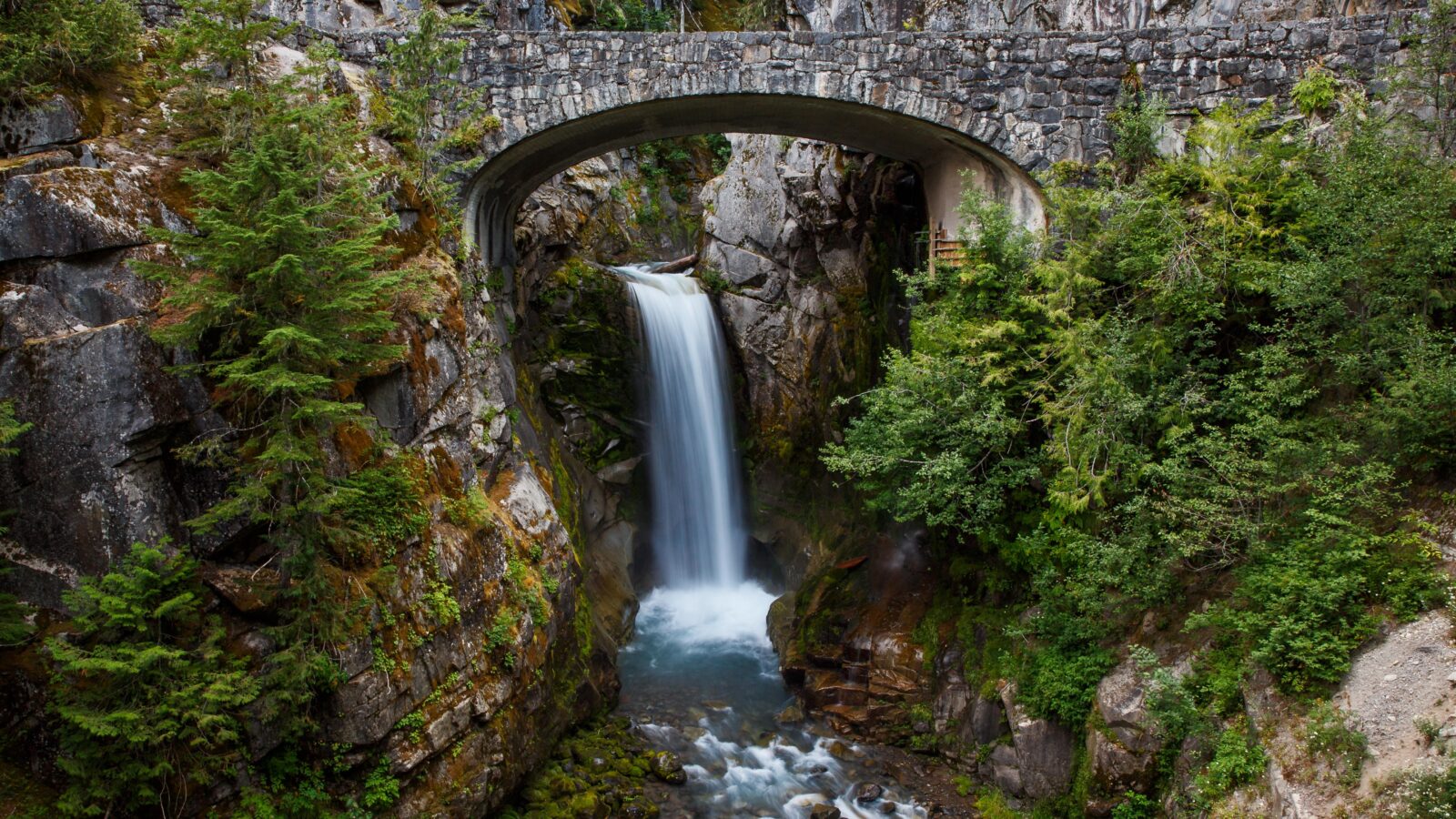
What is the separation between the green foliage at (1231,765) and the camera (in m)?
6.16

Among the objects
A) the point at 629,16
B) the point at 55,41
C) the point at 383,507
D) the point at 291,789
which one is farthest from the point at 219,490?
the point at 629,16

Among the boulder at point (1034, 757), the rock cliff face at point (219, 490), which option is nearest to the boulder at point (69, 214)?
the rock cliff face at point (219, 490)

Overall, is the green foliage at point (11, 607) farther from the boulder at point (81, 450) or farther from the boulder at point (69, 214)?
the boulder at point (69, 214)

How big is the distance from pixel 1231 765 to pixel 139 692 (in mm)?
8116

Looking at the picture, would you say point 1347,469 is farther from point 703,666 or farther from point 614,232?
point 614,232

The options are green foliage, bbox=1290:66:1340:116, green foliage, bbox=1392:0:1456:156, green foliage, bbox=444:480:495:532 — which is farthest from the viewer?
green foliage, bbox=1290:66:1340:116

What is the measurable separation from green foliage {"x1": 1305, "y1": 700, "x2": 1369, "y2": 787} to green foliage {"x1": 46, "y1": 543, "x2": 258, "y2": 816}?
25.4 ft

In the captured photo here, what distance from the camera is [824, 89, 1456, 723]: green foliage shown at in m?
6.50

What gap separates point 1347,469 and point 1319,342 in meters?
1.53

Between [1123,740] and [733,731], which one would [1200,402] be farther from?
[733,731]

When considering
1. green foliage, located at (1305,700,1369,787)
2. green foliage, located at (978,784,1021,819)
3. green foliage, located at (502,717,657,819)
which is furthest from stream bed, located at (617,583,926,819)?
green foliage, located at (1305,700,1369,787)

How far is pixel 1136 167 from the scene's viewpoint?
10203 millimetres

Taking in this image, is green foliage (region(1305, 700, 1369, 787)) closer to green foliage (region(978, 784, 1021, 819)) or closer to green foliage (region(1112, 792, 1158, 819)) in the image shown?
green foliage (region(1112, 792, 1158, 819))

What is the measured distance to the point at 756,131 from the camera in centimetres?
1216
